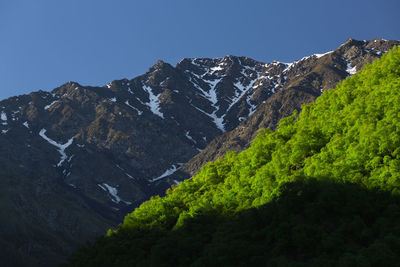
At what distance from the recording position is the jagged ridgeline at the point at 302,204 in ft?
134

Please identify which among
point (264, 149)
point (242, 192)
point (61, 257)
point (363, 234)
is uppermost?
point (264, 149)

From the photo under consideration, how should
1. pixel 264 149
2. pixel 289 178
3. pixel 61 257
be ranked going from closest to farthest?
pixel 289 178 → pixel 264 149 → pixel 61 257

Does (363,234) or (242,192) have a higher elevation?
(242,192)

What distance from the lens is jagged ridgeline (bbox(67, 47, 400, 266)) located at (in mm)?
40969

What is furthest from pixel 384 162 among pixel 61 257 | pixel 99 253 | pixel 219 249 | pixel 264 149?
pixel 61 257

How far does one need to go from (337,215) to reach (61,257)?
170 m

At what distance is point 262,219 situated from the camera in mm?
49250

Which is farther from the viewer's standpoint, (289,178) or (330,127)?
(330,127)

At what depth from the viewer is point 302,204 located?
47.9 meters

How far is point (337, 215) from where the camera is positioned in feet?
146

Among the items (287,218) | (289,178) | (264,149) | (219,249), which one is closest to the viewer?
(219,249)

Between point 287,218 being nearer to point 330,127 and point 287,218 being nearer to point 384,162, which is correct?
point 384,162

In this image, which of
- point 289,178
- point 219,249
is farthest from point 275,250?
point 289,178

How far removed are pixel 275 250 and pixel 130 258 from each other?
21.6 meters
